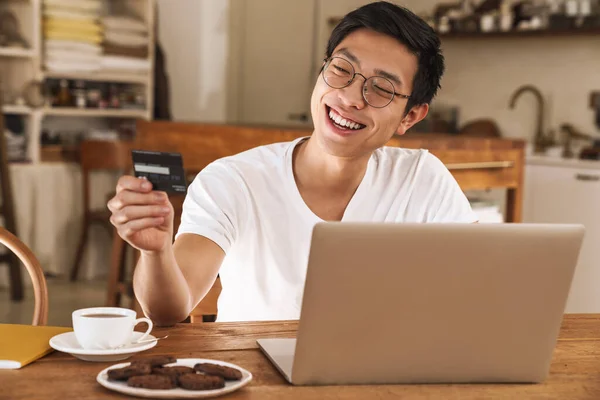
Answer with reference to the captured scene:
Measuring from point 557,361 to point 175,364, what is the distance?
56 cm

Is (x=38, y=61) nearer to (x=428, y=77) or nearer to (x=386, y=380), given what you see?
(x=428, y=77)

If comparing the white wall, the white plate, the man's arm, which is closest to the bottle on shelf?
the white wall

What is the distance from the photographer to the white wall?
20.1ft

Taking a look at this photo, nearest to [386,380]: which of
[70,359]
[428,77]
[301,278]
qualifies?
[70,359]

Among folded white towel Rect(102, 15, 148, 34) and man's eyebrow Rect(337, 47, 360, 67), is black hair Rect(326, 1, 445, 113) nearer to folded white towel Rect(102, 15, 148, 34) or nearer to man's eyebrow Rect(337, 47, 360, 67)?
man's eyebrow Rect(337, 47, 360, 67)

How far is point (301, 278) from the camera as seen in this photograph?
1673 mm

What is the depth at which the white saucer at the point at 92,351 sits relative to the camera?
1.14m

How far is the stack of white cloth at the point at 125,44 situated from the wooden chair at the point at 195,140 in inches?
67.7

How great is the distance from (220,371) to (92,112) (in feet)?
15.1

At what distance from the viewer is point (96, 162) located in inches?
205

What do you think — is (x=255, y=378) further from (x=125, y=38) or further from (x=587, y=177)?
(x=125, y=38)

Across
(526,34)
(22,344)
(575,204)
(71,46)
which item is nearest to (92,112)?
(71,46)

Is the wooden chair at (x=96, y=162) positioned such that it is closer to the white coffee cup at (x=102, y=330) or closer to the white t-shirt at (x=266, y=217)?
the white t-shirt at (x=266, y=217)

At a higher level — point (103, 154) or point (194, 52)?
point (194, 52)
